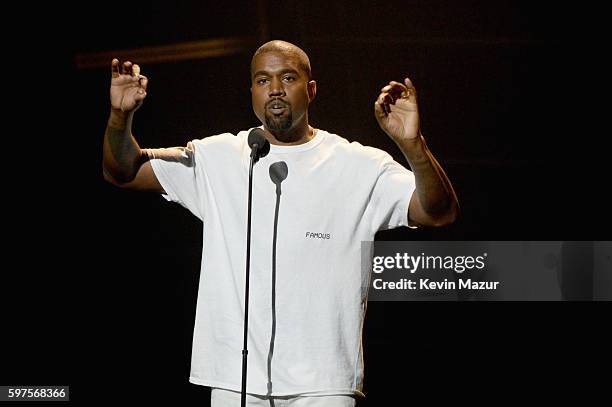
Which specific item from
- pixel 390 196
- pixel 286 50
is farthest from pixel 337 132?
pixel 390 196

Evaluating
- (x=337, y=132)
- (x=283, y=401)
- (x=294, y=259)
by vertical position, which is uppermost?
(x=337, y=132)

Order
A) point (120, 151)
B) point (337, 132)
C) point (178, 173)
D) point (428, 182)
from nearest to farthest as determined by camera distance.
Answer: point (428, 182)
point (120, 151)
point (178, 173)
point (337, 132)

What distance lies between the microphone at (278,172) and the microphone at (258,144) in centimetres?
6

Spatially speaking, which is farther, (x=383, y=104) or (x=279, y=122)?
(x=279, y=122)

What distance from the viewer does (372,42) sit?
162 inches

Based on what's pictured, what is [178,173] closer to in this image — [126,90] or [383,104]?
[126,90]

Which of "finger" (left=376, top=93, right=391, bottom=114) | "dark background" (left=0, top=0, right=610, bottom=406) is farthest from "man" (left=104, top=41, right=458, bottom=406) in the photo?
"dark background" (left=0, top=0, right=610, bottom=406)

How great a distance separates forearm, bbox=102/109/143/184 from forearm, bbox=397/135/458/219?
687 mm

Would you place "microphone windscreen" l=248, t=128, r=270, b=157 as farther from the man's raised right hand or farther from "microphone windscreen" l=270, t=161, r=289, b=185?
the man's raised right hand

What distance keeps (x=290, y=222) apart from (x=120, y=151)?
0.47 metres

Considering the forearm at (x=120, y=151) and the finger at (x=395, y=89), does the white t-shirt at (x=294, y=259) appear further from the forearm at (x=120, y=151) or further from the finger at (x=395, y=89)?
the finger at (x=395, y=89)

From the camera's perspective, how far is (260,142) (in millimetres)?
2400

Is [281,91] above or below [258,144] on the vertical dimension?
above

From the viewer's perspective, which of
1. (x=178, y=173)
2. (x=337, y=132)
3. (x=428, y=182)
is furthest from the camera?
(x=337, y=132)
